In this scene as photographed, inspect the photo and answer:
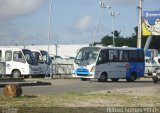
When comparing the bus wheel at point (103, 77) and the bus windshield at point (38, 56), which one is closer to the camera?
the bus wheel at point (103, 77)

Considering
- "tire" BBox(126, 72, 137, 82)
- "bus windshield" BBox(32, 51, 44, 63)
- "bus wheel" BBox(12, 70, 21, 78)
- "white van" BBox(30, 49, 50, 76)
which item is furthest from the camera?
"bus windshield" BBox(32, 51, 44, 63)

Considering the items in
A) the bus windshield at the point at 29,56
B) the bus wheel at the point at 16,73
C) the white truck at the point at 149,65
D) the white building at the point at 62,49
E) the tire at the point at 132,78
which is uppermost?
the white building at the point at 62,49

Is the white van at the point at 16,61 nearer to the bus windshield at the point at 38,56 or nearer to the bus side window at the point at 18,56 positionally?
the bus side window at the point at 18,56

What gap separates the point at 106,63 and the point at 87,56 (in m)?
1.59

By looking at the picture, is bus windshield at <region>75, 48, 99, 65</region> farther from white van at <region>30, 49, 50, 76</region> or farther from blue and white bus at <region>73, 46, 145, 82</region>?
white van at <region>30, 49, 50, 76</region>

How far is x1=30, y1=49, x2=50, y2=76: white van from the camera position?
4345cm

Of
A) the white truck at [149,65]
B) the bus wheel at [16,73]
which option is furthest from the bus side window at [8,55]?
the white truck at [149,65]

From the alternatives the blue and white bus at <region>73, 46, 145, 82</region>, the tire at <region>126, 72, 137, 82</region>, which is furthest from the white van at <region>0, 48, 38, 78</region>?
the tire at <region>126, 72, 137, 82</region>

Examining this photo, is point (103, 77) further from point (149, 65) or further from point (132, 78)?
point (149, 65)

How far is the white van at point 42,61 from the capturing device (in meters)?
43.4

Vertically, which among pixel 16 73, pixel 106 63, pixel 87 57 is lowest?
pixel 16 73

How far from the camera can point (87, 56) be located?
3616 cm

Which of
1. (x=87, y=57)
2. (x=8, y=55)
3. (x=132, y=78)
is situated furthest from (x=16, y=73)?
(x=132, y=78)

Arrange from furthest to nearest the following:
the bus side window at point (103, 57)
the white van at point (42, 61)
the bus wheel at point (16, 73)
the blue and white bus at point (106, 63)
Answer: the white van at point (42, 61) < the bus wheel at point (16, 73) < the bus side window at point (103, 57) < the blue and white bus at point (106, 63)
